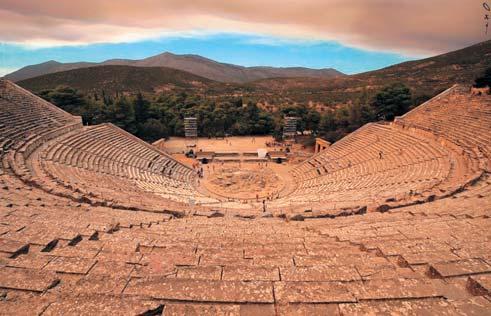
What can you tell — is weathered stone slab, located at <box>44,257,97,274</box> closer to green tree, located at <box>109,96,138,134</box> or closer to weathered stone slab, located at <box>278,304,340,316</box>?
weathered stone slab, located at <box>278,304,340,316</box>

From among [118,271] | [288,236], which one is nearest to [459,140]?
[288,236]

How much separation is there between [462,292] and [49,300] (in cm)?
438

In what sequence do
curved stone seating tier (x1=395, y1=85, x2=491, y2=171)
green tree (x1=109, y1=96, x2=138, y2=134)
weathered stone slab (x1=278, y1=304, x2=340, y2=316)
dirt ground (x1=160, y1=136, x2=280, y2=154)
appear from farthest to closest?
dirt ground (x1=160, y1=136, x2=280, y2=154) → green tree (x1=109, y1=96, x2=138, y2=134) → curved stone seating tier (x1=395, y1=85, x2=491, y2=171) → weathered stone slab (x1=278, y1=304, x2=340, y2=316)

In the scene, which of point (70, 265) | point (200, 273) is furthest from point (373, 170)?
point (70, 265)

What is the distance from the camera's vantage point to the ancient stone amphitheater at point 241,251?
2.78 m

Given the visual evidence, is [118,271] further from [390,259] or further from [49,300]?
[390,259]

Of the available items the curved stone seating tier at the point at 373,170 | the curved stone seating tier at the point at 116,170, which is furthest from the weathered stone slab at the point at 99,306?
the curved stone seating tier at the point at 373,170

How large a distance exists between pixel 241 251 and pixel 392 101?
32021 millimetres

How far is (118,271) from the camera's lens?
3658mm

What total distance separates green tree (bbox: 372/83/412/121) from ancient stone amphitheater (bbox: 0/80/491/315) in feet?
58.2

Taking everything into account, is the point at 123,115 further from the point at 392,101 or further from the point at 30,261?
the point at 30,261

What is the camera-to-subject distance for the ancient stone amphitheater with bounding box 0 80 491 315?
278cm

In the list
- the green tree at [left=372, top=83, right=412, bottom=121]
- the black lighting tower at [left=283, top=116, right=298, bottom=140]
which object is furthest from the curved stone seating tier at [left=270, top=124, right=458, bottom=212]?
the black lighting tower at [left=283, top=116, right=298, bottom=140]

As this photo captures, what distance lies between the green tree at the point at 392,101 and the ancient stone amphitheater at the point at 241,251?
17744mm
